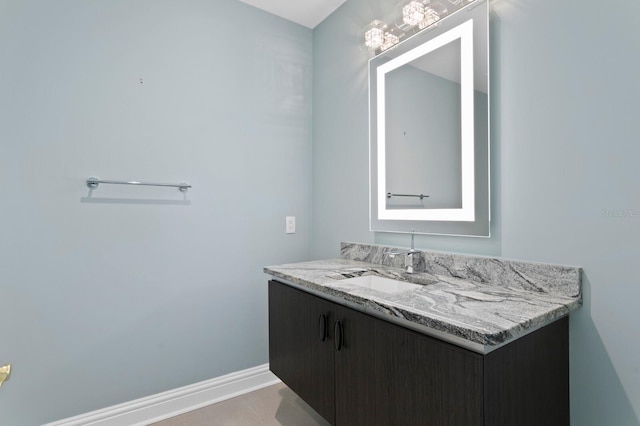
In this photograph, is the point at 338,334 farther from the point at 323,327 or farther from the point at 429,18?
the point at 429,18

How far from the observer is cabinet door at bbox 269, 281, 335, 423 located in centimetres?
130

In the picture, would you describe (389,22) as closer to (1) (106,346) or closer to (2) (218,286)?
(2) (218,286)

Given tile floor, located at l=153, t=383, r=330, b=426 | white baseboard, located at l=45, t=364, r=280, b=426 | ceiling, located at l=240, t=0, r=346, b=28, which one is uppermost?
ceiling, located at l=240, t=0, r=346, b=28

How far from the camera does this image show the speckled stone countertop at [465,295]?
84 centimetres

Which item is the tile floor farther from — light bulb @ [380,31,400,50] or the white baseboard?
light bulb @ [380,31,400,50]

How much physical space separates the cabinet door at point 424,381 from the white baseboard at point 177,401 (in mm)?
1192

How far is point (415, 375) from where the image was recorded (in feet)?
3.10

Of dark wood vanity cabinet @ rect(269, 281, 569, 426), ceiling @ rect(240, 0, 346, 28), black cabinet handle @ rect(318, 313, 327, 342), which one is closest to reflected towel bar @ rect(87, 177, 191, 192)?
dark wood vanity cabinet @ rect(269, 281, 569, 426)

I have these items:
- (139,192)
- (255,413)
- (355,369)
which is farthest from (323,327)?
(139,192)

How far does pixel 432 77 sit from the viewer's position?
1.51 metres

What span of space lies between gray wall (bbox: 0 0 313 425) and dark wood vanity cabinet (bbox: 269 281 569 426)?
29.6 inches

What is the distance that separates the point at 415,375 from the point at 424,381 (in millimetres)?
32

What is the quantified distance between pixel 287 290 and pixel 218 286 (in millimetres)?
602

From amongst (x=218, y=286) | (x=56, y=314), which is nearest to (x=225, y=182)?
(x=218, y=286)
